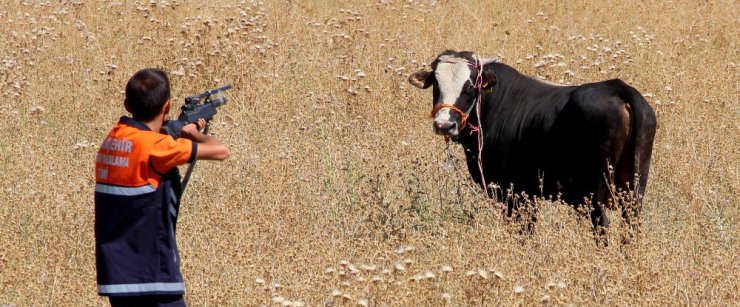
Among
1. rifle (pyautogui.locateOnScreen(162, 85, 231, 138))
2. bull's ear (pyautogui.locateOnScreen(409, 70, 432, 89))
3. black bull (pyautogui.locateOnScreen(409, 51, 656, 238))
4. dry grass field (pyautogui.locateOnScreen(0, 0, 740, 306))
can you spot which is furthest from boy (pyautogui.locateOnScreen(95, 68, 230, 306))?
bull's ear (pyautogui.locateOnScreen(409, 70, 432, 89))

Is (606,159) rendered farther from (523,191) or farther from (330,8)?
(330,8)

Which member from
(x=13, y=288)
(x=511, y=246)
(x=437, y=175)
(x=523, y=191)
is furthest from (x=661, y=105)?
(x=13, y=288)

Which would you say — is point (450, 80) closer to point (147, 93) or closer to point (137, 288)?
point (147, 93)

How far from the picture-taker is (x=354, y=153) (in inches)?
352

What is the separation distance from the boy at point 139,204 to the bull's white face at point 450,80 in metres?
3.06

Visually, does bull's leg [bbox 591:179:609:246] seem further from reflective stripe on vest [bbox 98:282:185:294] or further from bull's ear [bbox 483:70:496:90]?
reflective stripe on vest [bbox 98:282:185:294]

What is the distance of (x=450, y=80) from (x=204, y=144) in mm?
3112

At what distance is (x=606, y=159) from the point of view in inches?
273

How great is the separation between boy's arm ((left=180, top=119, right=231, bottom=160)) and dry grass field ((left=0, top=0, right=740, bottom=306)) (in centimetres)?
88

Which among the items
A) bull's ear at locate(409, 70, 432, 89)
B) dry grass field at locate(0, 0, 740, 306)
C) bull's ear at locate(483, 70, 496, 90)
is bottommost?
dry grass field at locate(0, 0, 740, 306)

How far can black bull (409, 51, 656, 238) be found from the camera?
689 centimetres

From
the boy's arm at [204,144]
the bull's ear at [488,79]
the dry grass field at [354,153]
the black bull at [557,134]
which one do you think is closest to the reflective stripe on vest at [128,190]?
the boy's arm at [204,144]

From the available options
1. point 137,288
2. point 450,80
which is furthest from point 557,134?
point 137,288

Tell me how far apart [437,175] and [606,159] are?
186 centimetres
